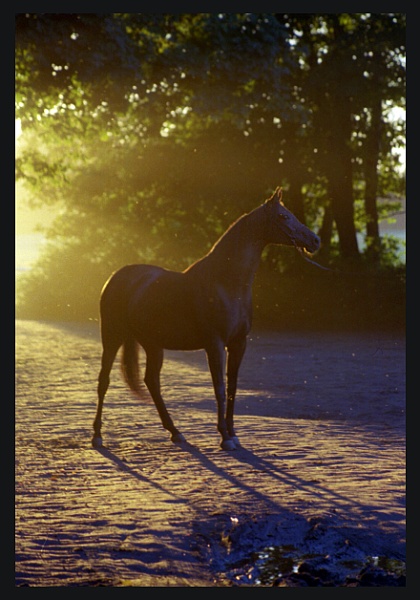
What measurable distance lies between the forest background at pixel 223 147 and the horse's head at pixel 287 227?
673 cm

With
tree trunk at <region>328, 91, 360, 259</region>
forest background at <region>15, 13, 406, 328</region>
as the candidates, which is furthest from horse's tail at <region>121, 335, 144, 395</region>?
tree trunk at <region>328, 91, 360, 259</region>

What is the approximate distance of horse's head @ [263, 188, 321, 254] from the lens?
8.77 meters

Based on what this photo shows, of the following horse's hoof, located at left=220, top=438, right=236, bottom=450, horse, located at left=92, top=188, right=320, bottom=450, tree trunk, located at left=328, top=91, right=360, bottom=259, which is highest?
tree trunk, located at left=328, top=91, right=360, bottom=259

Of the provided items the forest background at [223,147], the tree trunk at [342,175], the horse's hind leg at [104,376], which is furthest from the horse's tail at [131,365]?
the tree trunk at [342,175]

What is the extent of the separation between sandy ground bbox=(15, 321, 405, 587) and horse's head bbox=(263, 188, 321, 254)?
6.97ft

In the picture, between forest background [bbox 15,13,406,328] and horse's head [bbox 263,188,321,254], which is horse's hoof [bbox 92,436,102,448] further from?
forest background [bbox 15,13,406,328]

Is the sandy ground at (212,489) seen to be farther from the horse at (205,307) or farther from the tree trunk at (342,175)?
the tree trunk at (342,175)

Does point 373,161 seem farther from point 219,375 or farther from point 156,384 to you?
point 219,375

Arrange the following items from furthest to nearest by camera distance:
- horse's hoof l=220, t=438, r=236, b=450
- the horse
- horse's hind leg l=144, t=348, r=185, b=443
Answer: horse's hind leg l=144, t=348, r=185, b=443, horse's hoof l=220, t=438, r=236, b=450, the horse

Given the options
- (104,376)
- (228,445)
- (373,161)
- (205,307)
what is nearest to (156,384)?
(104,376)

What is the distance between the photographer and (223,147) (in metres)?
20.8

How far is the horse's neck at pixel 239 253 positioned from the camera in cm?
891

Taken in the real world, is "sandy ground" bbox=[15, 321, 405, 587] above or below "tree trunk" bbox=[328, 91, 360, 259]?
below
